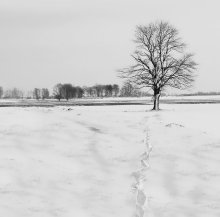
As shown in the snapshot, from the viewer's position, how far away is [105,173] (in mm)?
8062

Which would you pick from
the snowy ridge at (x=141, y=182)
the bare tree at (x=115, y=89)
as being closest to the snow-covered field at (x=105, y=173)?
the snowy ridge at (x=141, y=182)

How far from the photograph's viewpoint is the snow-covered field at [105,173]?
6.21m

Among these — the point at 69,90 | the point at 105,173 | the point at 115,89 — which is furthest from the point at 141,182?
the point at 115,89

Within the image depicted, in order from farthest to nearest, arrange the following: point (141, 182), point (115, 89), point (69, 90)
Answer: point (115, 89) → point (69, 90) → point (141, 182)

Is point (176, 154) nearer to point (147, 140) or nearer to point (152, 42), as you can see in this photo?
point (147, 140)

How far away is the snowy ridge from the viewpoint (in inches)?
244

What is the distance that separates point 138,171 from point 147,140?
3.11m

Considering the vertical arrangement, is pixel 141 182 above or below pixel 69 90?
below

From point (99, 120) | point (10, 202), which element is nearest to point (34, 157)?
point (10, 202)

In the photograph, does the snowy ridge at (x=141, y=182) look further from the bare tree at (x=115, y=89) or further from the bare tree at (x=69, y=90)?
the bare tree at (x=115, y=89)

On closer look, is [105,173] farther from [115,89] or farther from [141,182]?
[115,89]

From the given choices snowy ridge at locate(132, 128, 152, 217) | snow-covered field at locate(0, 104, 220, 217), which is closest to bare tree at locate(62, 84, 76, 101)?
snow-covered field at locate(0, 104, 220, 217)

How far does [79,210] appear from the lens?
612 centimetres

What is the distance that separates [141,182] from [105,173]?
902 millimetres
